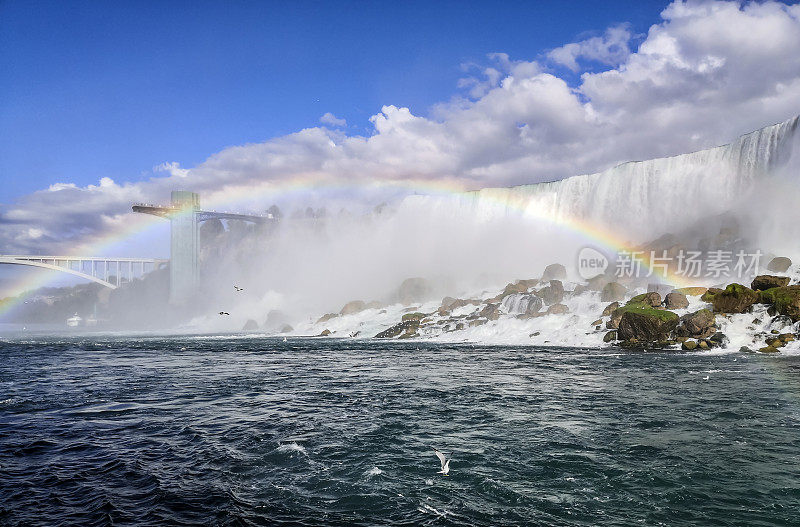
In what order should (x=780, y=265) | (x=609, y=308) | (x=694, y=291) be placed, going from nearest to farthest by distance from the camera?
(x=694, y=291) < (x=780, y=265) < (x=609, y=308)

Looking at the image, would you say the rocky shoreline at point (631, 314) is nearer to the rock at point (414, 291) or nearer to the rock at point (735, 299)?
the rock at point (735, 299)

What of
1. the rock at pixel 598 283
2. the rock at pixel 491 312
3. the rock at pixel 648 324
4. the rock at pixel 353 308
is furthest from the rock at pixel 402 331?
the rock at pixel 648 324

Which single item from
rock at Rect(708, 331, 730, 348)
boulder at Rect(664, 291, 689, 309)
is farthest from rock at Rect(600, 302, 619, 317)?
rock at Rect(708, 331, 730, 348)

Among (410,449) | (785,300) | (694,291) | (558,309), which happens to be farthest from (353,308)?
(410,449)

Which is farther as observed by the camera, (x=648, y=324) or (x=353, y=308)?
(x=353, y=308)

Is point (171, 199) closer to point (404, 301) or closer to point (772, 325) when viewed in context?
point (404, 301)

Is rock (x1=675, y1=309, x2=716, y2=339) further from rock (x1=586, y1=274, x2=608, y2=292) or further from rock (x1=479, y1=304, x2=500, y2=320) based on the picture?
rock (x1=479, y1=304, x2=500, y2=320)

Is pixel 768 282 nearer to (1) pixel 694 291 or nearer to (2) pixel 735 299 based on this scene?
(2) pixel 735 299
